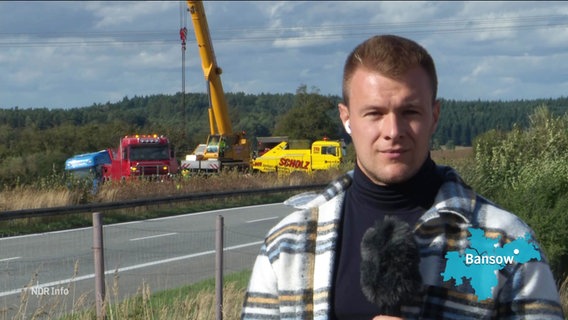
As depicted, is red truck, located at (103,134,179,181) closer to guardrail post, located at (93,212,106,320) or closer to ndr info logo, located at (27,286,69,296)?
ndr info logo, located at (27,286,69,296)

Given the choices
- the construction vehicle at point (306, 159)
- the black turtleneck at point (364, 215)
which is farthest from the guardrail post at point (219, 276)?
the construction vehicle at point (306, 159)

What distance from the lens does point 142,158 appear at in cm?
3984

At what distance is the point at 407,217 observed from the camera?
2506 millimetres

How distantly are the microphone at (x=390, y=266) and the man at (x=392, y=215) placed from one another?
0.07 metres

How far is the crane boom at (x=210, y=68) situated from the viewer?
44156 millimetres

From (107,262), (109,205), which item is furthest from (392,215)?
(109,205)

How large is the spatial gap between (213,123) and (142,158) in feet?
26.1

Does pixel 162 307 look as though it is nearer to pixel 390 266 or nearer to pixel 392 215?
pixel 392 215

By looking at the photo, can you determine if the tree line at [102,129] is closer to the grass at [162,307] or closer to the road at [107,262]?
the road at [107,262]

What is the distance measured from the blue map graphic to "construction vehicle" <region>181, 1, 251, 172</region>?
136 ft

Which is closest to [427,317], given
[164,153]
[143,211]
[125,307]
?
[125,307]

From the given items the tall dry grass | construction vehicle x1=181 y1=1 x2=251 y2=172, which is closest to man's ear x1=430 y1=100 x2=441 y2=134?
the tall dry grass

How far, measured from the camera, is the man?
238 centimetres

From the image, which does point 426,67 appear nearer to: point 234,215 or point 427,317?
point 427,317
